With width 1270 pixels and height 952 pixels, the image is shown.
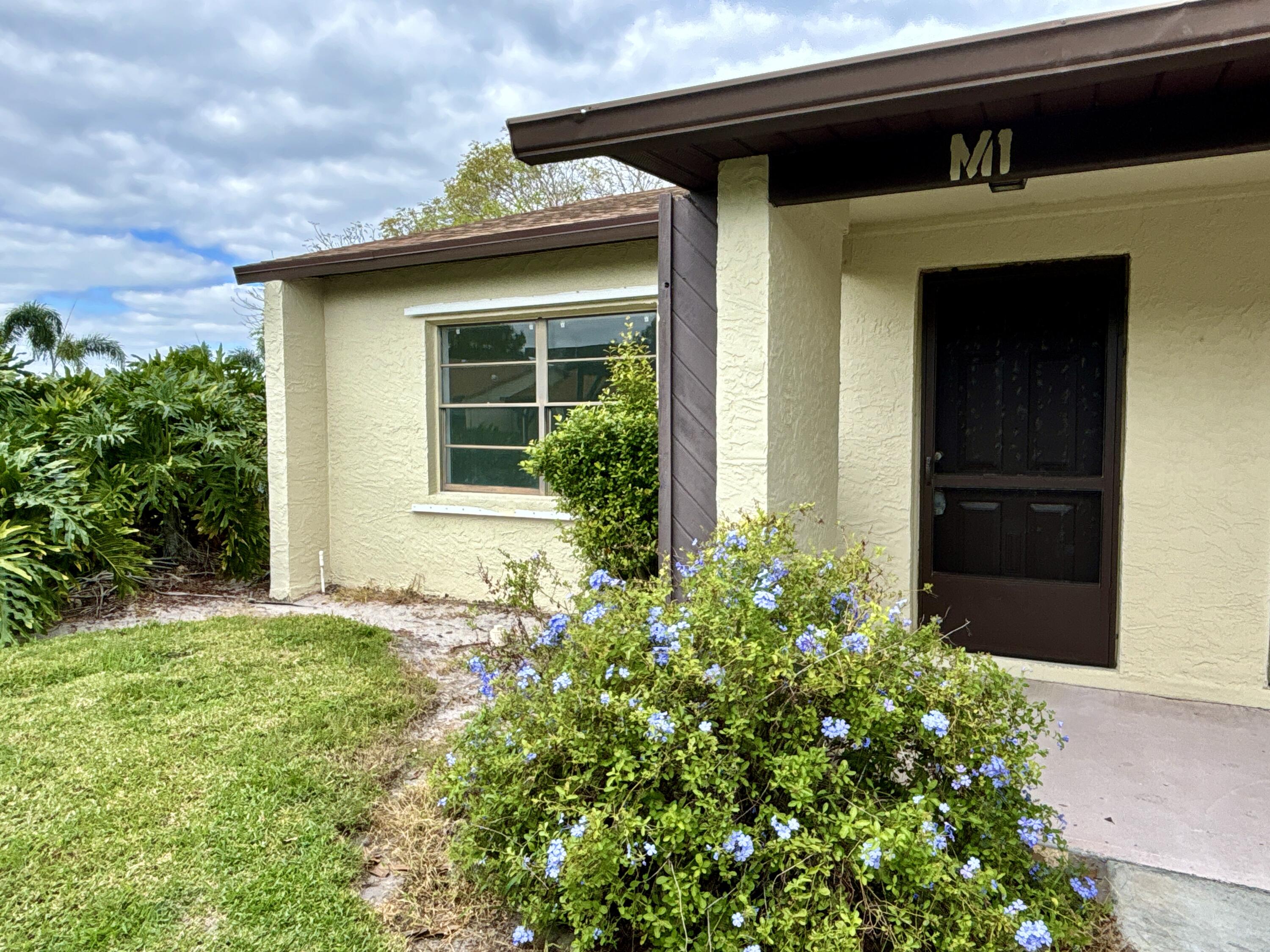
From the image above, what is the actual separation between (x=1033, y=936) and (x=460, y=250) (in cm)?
549

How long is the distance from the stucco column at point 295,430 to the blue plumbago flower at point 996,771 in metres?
6.11

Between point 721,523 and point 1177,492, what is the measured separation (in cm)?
249

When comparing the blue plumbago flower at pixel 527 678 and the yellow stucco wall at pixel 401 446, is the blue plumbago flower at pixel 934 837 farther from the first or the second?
the yellow stucco wall at pixel 401 446

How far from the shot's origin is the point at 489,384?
21.4 ft

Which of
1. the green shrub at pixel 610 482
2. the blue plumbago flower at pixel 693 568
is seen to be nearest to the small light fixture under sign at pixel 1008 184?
the blue plumbago flower at pixel 693 568

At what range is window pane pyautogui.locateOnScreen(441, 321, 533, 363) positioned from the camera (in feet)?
20.8

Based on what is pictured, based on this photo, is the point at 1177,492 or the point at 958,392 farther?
the point at 958,392

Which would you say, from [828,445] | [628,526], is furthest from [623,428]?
[828,445]

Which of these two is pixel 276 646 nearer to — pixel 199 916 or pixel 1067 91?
pixel 199 916

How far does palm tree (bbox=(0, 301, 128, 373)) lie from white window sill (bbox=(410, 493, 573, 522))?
2236 cm

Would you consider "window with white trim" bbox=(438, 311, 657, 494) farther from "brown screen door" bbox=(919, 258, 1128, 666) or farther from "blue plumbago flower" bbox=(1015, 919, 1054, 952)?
"blue plumbago flower" bbox=(1015, 919, 1054, 952)

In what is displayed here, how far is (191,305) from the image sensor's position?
16641 millimetres

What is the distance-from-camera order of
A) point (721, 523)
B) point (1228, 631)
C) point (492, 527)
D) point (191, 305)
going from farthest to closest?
point (191, 305) → point (492, 527) → point (1228, 631) → point (721, 523)

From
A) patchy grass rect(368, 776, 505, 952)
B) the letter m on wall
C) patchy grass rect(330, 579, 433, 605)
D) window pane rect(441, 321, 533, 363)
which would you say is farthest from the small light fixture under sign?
patchy grass rect(330, 579, 433, 605)
